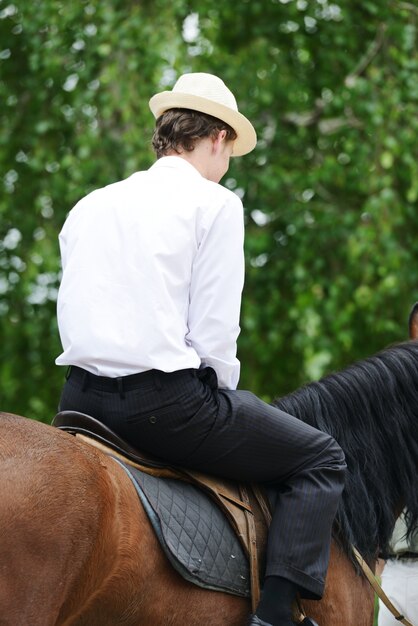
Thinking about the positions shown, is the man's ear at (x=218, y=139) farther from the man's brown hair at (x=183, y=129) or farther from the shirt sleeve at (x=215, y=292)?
the shirt sleeve at (x=215, y=292)

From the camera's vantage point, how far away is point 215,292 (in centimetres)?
290

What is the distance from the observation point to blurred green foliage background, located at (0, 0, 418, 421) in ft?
25.0

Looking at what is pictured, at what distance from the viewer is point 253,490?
309 cm

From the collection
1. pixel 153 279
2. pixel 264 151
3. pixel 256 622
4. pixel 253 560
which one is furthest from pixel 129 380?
pixel 264 151

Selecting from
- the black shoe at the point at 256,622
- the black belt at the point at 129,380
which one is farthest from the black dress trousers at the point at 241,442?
the black shoe at the point at 256,622

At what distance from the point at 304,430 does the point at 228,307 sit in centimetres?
44

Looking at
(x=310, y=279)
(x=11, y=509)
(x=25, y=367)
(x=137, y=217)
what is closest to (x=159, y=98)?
(x=137, y=217)

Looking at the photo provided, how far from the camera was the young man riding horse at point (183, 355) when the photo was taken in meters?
2.82

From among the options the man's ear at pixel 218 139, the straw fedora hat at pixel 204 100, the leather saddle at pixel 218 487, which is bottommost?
the leather saddle at pixel 218 487

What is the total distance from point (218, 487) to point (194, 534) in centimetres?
21

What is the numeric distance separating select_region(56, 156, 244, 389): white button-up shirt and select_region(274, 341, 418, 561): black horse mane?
46 cm

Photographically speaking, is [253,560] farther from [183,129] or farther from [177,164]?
[183,129]

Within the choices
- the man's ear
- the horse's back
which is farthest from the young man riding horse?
the horse's back

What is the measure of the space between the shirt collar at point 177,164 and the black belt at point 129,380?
616 mm
